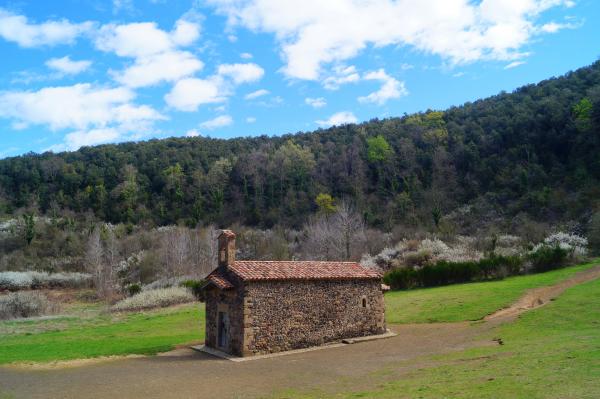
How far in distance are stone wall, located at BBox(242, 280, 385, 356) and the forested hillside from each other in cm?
3637

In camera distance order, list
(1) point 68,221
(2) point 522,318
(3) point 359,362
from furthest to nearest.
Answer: (1) point 68,221, (2) point 522,318, (3) point 359,362

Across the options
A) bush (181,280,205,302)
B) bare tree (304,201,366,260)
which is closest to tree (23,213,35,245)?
bush (181,280,205,302)

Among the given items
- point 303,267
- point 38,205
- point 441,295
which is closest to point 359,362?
point 303,267

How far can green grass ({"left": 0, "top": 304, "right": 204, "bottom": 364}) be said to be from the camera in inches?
850

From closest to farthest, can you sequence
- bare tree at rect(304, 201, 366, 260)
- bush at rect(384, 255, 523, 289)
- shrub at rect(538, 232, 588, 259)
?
bush at rect(384, 255, 523, 289), shrub at rect(538, 232, 588, 259), bare tree at rect(304, 201, 366, 260)

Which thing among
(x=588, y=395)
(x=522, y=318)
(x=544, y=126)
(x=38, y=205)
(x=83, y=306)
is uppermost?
(x=544, y=126)

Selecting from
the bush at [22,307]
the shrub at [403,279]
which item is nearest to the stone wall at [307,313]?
the shrub at [403,279]

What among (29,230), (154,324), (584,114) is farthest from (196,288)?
(584,114)

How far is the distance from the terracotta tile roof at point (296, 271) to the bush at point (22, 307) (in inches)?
1111

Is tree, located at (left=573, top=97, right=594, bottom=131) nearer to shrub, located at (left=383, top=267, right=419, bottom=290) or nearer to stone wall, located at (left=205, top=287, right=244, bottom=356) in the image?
shrub, located at (left=383, top=267, right=419, bottom=290)

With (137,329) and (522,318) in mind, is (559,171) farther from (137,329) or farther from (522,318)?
(137,329)

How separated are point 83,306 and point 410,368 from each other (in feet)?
133

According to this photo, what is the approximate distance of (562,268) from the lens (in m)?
36.2

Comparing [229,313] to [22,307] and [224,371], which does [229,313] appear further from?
[22,307]
